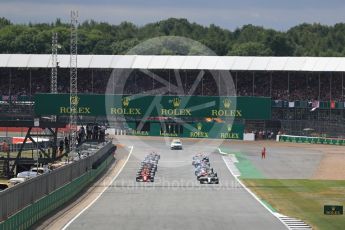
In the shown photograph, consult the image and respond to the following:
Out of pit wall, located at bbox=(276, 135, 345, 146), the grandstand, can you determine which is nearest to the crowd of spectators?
the grandstand

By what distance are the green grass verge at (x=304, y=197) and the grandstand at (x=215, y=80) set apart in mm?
57179

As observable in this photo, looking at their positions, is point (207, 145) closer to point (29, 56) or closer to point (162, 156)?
point (162, 156)

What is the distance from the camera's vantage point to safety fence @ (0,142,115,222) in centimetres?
3772

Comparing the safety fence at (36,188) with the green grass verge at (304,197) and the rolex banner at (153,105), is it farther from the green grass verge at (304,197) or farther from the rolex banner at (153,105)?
the rolex banner at (153,105)

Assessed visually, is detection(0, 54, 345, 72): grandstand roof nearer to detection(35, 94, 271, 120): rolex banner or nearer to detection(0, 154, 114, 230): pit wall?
detection(35, 94, 271, 120): rolex banner

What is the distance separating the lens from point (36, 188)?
45.5m

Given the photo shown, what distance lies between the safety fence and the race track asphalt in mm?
2418

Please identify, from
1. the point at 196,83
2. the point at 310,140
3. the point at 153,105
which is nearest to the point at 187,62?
the point at 196,83

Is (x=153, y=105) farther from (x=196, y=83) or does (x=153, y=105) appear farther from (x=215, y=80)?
(x=215, y=80)

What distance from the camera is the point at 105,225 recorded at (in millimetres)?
45500

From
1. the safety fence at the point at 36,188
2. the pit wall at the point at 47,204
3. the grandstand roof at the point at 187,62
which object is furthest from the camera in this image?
the grandstand roof at the point at 187,62

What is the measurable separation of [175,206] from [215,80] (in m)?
94.0

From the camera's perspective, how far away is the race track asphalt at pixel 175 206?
4641cm

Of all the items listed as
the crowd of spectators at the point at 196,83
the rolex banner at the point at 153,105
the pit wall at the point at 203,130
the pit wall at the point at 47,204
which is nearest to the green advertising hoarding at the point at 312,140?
the pit wall at the point at 203,130
